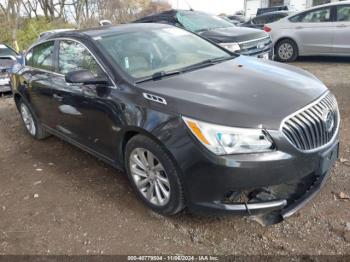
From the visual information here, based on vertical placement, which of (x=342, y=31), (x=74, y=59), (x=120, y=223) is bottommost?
(x=120, y=223)

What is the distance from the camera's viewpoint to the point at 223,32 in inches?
303

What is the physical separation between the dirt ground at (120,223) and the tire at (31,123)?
37.7 inches

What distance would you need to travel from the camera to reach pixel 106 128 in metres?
3.50

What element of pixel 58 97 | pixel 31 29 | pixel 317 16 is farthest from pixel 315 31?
pixel 31 29

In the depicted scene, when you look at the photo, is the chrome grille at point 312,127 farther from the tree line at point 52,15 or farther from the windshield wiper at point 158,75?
the tree line at point 52,15

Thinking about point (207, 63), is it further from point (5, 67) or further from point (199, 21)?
point (5, 67)

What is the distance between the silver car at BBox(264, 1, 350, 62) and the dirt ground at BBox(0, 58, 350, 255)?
5.22m

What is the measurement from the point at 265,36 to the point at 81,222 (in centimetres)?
616

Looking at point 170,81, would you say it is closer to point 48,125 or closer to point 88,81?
point 88,81

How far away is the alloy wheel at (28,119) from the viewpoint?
5393mm

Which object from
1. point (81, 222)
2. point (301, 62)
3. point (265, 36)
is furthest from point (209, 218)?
point (301, 62)

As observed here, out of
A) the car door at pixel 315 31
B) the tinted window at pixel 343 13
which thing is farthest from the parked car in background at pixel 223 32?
the tinted window at pixel 343 13

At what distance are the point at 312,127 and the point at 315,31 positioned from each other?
724 centimetres

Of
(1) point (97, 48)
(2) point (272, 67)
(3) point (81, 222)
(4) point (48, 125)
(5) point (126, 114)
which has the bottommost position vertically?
(3) point (81, 222)
